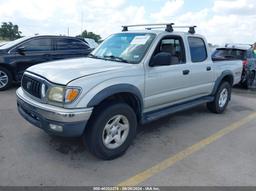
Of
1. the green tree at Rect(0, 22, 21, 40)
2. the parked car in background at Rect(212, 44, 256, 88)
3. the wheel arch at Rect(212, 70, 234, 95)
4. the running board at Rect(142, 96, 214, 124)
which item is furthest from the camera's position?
the green tree at Rect(0, 22, 21, 40)

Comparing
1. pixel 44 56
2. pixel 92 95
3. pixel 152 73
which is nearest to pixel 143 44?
pixel 152 73

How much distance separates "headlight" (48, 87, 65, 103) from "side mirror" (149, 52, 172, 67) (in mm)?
1532

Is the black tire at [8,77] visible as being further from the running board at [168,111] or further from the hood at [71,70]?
the running board at [168,111]

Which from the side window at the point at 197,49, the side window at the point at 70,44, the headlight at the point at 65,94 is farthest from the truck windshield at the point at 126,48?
the side window at the point at 70,44

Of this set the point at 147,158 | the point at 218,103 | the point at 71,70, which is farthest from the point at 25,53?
the point at 218,103

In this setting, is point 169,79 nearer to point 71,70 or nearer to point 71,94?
point 71,70

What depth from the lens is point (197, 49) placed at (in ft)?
16.8

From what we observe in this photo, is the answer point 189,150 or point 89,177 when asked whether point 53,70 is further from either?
point 189,150

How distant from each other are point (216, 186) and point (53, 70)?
8.67 feet

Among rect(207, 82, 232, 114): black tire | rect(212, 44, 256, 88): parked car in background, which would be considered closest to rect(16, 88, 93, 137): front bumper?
rect(207, 82, 232, 114): black tire

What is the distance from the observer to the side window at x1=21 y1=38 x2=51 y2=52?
7620 millimetres

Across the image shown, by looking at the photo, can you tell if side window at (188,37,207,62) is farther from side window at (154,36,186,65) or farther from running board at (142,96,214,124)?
running board at (142,96,214,124)

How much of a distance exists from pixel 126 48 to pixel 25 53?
4.50 metres

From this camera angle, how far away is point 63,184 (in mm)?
2986
